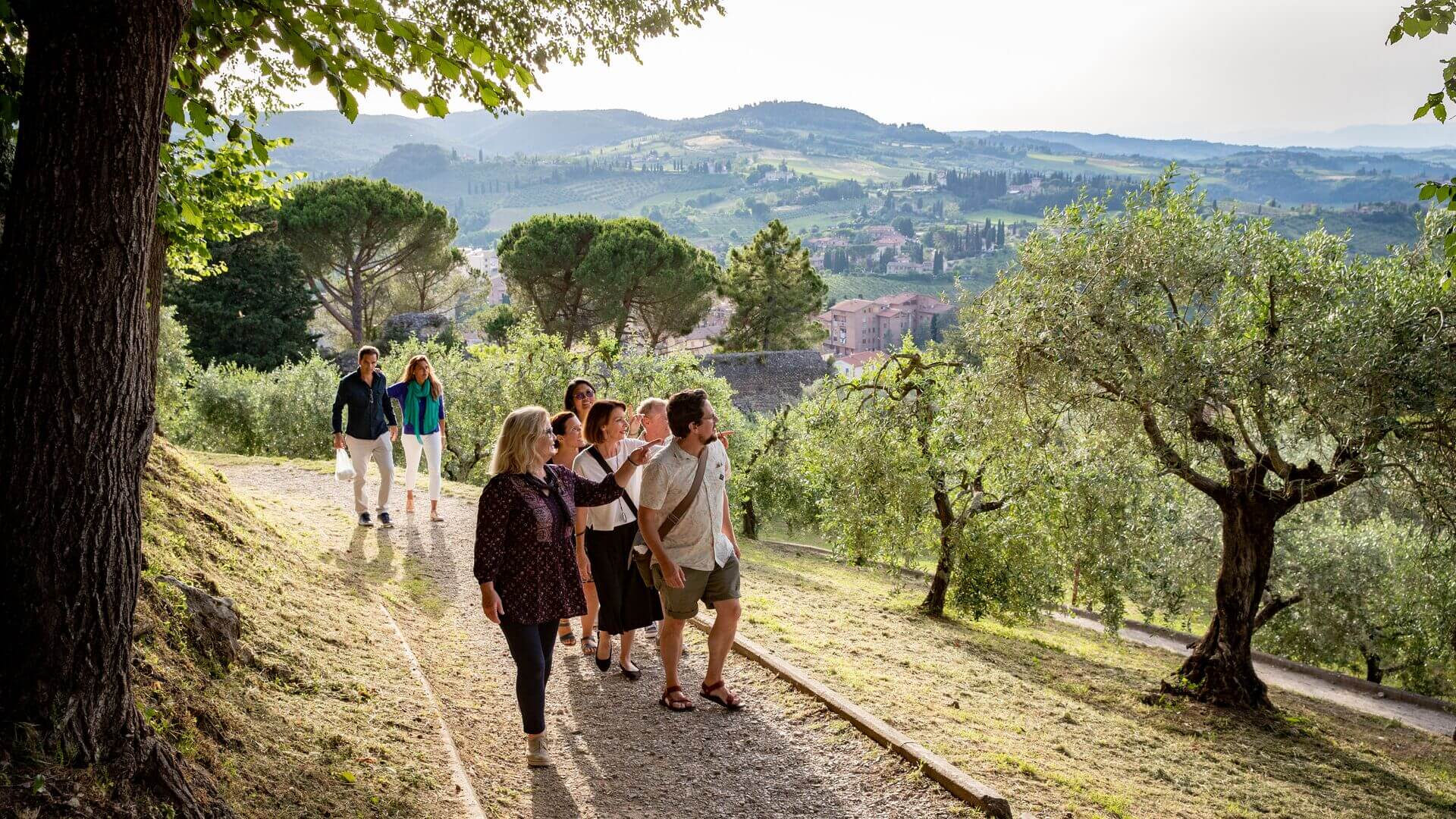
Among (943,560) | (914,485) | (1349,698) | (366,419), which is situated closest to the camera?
(366,419)

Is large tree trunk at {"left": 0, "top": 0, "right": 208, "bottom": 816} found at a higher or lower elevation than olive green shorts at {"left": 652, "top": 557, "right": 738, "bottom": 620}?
higher

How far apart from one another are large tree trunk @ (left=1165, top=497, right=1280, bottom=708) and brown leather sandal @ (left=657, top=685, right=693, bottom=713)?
7.41 metres

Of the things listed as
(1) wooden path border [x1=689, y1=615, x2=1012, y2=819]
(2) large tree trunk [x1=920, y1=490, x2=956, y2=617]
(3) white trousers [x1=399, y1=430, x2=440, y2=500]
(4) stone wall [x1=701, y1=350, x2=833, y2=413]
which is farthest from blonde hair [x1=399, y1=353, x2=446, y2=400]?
(4) stone wall [x1=701, y1=350, x2=833, y2=413]

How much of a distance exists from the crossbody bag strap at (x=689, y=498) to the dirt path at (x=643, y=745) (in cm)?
144

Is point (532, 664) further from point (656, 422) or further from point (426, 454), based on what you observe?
point (426, 454)

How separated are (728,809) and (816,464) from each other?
9999 millimetres

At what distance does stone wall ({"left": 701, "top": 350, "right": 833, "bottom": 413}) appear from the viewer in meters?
49.8

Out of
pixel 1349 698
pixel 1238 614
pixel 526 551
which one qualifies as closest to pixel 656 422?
pixel 526 551

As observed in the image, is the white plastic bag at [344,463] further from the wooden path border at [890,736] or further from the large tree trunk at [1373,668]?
the large tree trunk at [1373,668]

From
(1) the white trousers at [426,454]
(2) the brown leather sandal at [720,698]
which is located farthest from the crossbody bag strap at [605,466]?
(1) the white trousers at [426,454]

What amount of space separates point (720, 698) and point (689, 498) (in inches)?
66.3

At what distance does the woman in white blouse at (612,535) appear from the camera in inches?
Answer: 263

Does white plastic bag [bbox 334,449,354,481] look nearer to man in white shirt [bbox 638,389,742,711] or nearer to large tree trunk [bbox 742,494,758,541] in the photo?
man in white shirt [bbox 638,389,742,711]

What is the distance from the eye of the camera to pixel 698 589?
615 centimetres
